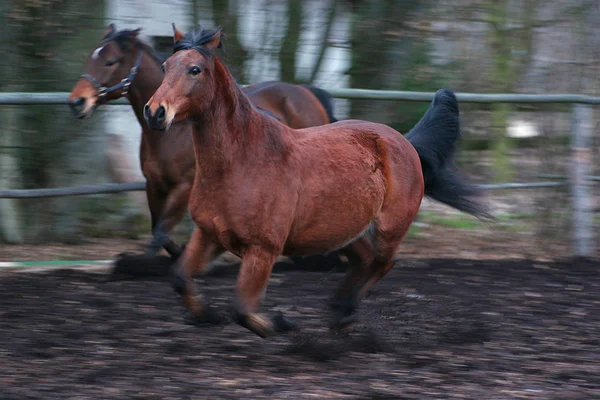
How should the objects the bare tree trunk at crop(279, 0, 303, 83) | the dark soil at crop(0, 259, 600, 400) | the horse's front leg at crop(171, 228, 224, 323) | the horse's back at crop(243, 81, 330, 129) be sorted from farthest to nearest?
the bare tree trunk at crop(279, 0, 303, 83)
the horse's back at crop(243, 81, 330, 129)
the horse's front leg at crop(171, 228, 224, 323)
the dark soil at crop(0, 259, 600, 400)

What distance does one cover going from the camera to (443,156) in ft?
17.8

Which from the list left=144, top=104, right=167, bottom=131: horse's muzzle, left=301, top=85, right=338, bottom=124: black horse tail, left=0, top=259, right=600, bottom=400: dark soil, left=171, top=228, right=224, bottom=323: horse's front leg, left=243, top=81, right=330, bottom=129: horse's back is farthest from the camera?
left=301, top=85, right=338, bottom=124: black horse tail

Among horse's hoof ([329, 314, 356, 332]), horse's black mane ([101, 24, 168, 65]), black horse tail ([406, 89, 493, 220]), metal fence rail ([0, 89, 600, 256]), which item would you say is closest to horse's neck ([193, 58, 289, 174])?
horse's hoof ([329, 314, 356, 332])

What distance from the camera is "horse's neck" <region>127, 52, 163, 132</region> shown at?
641 cm

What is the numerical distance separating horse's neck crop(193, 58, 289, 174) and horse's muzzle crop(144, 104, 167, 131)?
33 centimetres

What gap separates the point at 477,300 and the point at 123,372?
272cm

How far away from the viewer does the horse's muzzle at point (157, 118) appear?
3827 millimetres

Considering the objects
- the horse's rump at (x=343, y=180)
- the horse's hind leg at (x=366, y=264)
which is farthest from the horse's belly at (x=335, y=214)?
the horse's hind leg at (x=366, y=264)

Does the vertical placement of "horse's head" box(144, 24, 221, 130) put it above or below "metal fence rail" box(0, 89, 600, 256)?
above

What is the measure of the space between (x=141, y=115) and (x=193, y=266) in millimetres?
2439

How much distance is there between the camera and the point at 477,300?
5.93 meters

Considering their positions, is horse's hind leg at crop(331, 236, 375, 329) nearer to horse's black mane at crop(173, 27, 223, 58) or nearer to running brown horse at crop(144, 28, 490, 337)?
running brown horse at crop(144, 28, 490, 337)

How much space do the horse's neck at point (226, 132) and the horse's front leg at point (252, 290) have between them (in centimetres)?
45

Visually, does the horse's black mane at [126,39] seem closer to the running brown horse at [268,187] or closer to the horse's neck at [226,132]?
the running brown horse at [268,187]
